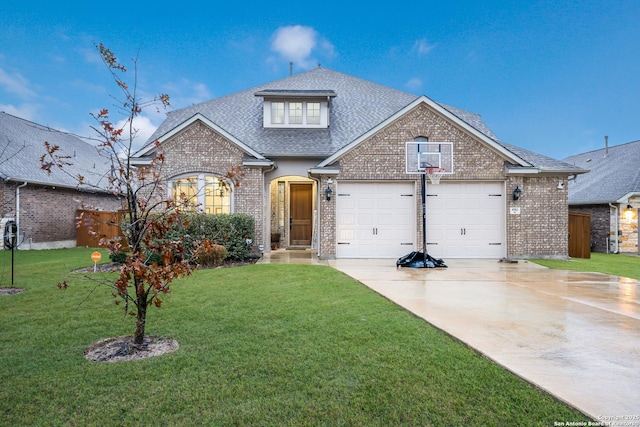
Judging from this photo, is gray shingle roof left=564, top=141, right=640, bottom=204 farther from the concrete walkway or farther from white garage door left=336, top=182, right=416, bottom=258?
white garage door left=336, top=182, right=416, bottom=258

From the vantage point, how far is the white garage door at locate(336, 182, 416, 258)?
1155 centimetres

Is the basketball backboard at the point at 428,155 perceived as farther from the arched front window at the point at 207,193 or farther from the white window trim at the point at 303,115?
the arched front window at the point at 207,193

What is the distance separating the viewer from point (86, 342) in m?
3.86

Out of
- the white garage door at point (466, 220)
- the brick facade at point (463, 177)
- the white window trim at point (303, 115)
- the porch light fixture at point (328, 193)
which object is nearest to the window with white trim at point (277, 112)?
the white window trim at point (303, 115)

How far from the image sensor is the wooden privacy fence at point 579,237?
12500 mm

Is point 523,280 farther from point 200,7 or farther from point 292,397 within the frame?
point 200,7

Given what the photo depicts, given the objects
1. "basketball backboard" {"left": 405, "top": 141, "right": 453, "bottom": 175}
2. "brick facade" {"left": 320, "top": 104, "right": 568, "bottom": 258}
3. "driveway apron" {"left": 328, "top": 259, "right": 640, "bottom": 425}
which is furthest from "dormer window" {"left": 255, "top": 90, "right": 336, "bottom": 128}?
"driveway apron" {"left": 328, "top": 259, "right": 640, "bottom": 425}

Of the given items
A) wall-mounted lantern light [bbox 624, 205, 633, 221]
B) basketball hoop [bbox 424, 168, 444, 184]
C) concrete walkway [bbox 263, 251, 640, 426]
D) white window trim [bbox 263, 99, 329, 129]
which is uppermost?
white window trim [bbox 263, 99, 329, 129]

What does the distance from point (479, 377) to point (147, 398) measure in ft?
9.22

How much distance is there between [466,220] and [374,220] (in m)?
3.21

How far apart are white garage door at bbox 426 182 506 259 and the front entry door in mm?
5314

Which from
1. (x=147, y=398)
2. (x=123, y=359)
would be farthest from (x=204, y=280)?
(x=147, y=398)

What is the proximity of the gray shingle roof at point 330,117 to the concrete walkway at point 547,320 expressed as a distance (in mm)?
5536

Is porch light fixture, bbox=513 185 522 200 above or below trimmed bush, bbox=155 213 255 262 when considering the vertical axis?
above
